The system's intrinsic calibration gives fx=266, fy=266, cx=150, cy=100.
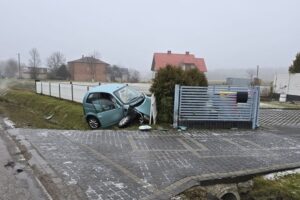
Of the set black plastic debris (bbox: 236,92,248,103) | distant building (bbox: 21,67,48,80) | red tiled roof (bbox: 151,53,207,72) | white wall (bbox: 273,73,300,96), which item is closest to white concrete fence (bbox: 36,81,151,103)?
black plastic debris (bbox: 236,92,248,103)

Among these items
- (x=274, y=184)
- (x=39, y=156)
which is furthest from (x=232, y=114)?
(x=39, y=156)

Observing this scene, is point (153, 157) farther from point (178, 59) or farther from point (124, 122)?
point (178, 59)

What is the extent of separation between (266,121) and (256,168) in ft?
20.8

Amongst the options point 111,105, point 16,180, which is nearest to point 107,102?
point 111,105

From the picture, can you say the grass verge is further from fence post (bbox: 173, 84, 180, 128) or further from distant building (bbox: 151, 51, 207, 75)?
distant building (bbox: 151, 51, 207, 75)

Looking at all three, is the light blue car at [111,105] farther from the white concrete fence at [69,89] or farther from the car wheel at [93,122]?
the white concrete fence at [69,89]

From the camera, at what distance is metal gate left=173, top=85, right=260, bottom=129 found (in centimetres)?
898

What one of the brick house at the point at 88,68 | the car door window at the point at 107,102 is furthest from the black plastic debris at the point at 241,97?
the brick house at the point at 88,68

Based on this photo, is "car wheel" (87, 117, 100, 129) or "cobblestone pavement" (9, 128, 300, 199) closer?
"cobblestone pavement" (9, 128, 300, 199)

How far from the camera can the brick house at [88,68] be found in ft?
244

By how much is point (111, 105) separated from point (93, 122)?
1.12m

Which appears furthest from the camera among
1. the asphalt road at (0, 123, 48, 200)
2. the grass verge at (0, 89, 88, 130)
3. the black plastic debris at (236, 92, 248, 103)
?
the grass verge at (0, 89, 88, 130)

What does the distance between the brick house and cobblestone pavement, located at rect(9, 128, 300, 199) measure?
2655 inches

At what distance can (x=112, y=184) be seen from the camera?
4414 millimetres
